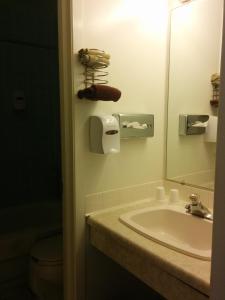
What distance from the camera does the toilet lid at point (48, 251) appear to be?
1.64 metres

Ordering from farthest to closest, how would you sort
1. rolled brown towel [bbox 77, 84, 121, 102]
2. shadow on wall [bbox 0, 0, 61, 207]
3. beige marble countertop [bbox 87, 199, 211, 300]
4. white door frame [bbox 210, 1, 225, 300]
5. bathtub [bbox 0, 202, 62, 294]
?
1. shadow on wall [bbox 0, 0, 61, 207]
2. bathtub [bbox 0, 202, 62, 294]
3. rolled brown towel [bbox 77, 84, 121, 102]
4. beige marble countertop [bbox 87, 199, 211, 300]
5. white door frame [bbox 210, 1, 225, 300]

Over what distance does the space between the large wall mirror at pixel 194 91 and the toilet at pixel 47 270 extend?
91 centimetres

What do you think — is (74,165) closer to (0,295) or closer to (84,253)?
(84,253)

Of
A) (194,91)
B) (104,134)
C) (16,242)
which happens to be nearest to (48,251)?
(16,242)

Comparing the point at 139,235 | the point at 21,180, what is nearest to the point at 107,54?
the point at 139,235

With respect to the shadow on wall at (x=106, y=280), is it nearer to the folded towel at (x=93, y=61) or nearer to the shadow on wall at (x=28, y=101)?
the folded towel at (x=93, y=61)

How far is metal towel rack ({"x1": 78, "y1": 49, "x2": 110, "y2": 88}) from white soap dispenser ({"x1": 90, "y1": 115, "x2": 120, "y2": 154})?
0.62 feet

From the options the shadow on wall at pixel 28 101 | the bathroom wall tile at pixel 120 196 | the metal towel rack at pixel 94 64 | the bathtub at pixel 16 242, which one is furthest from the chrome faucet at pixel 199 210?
the shadow on wall at pixel 28 101

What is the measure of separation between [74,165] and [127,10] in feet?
2.85

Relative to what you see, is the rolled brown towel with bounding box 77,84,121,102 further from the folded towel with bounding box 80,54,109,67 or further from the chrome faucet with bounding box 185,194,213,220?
the chrome faucet with bounding box 185,194,213,220

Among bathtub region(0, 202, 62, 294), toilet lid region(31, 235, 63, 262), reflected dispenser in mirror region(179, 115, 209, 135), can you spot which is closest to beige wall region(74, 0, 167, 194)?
reflected dispenser in mirror region(179, 115, 209, 135)

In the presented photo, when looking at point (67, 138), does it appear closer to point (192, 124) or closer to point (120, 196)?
point (120, 196)

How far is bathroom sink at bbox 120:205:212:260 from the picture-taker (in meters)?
1.21

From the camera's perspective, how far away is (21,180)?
8.61ft
